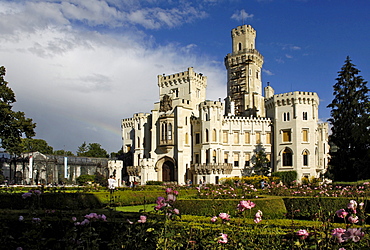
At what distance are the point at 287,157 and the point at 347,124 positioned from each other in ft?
31.9

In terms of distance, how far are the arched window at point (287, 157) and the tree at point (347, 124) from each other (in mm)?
5431

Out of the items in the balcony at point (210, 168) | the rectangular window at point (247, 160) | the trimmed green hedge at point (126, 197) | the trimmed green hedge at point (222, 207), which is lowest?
the trimmed green hedge at point (126, 197)

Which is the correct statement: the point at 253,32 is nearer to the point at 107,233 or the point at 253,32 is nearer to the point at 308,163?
the point at 308,163

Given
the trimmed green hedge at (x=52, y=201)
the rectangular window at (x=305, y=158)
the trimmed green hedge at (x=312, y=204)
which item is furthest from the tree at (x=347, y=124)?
the trimmed green hedge at (x=52, y=201)

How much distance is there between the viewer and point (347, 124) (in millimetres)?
43719

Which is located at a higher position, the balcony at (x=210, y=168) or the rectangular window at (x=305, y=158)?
the rectangular window at (x=305, y=158)

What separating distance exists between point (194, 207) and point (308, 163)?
37.4m

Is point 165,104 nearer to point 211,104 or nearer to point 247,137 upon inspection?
point 211,104

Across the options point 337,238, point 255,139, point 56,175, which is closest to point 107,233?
point 337,238

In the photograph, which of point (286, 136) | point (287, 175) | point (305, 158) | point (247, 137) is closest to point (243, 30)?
point (247, 137)

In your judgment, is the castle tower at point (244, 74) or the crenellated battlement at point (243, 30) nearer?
the castle tower at point (244, 74)

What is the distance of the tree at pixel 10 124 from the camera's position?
124ft

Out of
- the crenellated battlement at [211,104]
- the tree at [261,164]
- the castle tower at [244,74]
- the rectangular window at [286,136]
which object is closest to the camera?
the tree at [261,164]

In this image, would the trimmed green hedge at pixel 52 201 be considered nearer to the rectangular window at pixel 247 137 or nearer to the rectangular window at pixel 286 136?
the rectangular window at pixel 247 137
